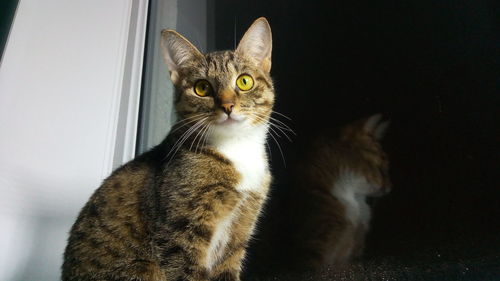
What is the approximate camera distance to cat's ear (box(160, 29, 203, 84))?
105 centimetres

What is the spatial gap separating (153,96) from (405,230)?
111 cm

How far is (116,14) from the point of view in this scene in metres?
1.47

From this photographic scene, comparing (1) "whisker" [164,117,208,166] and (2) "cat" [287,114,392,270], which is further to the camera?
(2) "cat" [287,114,392,270]

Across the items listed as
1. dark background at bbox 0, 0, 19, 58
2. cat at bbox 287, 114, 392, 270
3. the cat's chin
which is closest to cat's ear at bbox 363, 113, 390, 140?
cat at bbox 287, 114, 392, 270

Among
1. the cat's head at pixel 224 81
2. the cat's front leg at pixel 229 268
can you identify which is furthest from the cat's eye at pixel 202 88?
the cat's front leg at pixel 229 268

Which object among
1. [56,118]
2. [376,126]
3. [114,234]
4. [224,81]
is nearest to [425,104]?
[376,126]

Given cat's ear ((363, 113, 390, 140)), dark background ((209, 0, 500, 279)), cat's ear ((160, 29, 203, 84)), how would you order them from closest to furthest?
dark background ((209, 0, 500, 279)) < cat's ear ((160, 29, 203, 84)) < cat's ear ((363, 113, 390, 140))

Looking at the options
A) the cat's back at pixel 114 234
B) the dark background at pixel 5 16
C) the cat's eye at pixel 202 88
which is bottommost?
the cat's back at pixel 114 234

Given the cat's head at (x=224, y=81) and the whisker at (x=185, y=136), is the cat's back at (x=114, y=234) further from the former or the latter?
the cat's head at (x=224, y=81)

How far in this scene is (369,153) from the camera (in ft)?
4.16

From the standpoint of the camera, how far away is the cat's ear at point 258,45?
1056 mm

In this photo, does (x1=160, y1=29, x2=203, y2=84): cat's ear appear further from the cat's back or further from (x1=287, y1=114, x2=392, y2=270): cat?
(x1=287, y1=114, x2=392, y2=270): cat

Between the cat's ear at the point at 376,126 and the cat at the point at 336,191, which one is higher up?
the cat's ear at the point at 376,126

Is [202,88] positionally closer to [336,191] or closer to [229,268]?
[229,268]
